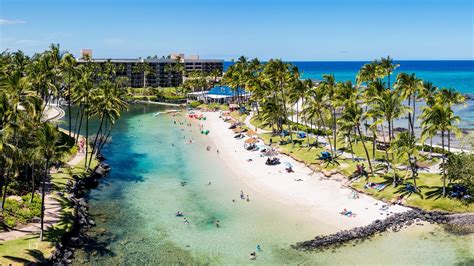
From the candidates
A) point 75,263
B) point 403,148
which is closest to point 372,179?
point 403,148

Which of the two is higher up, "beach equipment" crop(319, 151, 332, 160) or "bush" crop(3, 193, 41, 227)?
"beach equipment" crop(319, 151, 332, 160)

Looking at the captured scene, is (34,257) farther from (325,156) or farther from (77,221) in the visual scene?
(325,156)

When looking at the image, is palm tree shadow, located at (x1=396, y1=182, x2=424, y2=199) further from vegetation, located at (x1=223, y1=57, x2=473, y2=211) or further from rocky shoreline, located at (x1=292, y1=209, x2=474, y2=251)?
rocky shoreline, located at (x1=292, y1=209, x2=474, y2=251)

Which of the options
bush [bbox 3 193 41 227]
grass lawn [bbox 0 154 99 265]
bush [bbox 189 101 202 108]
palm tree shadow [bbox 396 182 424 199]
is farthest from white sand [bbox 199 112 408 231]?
bush [bbox 189 101 202 108]

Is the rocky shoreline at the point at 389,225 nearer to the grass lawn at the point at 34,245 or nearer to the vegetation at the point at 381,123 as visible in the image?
the vegetation at the point at 381,123

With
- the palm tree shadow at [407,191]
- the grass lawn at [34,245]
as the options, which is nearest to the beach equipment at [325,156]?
the palm tree shadow at [407,191]

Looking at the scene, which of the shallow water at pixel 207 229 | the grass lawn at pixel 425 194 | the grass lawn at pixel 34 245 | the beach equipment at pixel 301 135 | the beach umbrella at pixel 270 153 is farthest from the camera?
the beach equipment at pixel 301 135

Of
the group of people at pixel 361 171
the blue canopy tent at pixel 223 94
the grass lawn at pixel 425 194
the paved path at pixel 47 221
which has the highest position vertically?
the blue canopy tent at pixel 223 94
